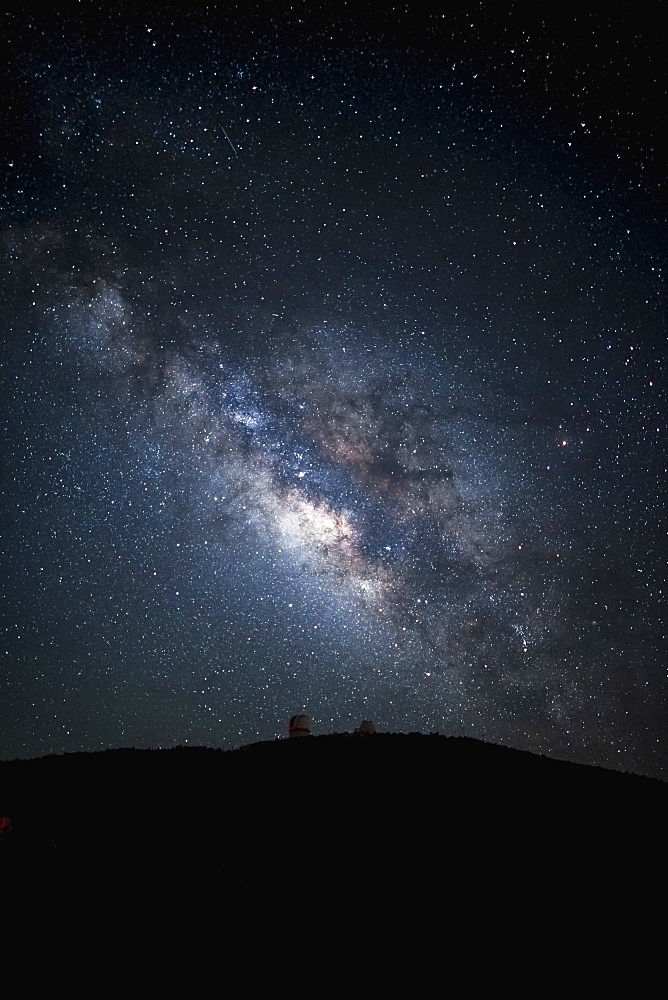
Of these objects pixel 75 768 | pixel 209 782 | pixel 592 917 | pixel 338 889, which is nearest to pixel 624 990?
pixel 592 917

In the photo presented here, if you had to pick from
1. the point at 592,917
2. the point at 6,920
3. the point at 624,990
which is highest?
the point at 592,917

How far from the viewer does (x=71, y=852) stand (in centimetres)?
1292

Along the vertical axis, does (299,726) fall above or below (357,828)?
above

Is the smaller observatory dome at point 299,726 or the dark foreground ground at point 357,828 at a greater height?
the smaller observatory dome at point 299,726

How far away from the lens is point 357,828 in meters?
13.8

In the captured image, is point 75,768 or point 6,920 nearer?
point 6,920

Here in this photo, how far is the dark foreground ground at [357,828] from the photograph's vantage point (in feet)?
39.1

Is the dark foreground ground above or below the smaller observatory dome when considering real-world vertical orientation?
below

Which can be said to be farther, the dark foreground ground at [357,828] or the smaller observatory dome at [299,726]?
the smaller observatory dome at [299,726]

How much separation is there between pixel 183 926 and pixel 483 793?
8.37 metres

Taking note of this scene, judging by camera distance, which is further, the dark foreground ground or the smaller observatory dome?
the smaller observatory dome

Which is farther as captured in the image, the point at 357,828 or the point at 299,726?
the point at 299,726

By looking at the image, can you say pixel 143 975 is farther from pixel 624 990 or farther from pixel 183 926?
pixel 624 990

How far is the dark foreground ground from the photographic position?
11.9 metres
